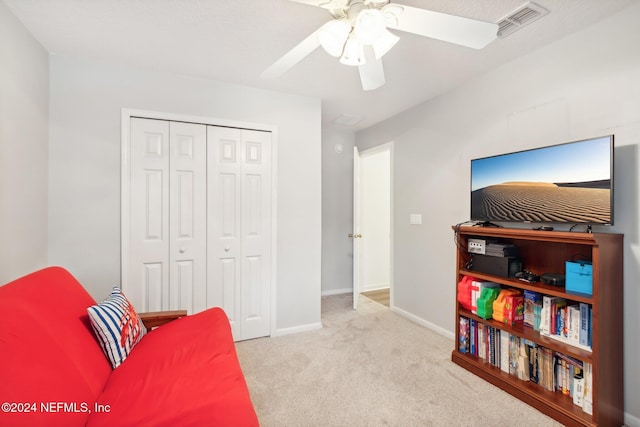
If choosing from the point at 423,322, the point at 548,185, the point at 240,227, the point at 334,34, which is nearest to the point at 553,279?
the point at 548,185

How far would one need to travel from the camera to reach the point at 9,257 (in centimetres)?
182

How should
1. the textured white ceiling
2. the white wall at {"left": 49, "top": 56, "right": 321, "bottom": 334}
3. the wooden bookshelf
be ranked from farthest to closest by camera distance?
the white wall at {"left": 49, "top": 56, "right": 321, "bottom": 334}, the textured white ceiling, the wooden bookshelf

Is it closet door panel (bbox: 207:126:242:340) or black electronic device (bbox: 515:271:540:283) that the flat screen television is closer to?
black electronic device (bbox: 515:271:540:283)

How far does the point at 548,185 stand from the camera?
206 centimetres

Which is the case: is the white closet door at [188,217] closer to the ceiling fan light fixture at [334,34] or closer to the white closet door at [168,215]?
the white closet door at [168,215]

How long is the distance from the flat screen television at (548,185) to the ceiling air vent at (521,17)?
0.80 metres

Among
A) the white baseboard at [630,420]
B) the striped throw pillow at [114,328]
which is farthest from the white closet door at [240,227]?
the white baseboard at [630,420]

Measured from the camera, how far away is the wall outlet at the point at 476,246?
2367 mm

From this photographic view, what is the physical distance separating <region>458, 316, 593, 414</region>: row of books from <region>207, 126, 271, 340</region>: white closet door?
6.11 ft

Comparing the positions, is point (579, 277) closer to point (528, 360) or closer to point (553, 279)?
point (553, 279)

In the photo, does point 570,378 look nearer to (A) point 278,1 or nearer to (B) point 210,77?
(A) point 278,1

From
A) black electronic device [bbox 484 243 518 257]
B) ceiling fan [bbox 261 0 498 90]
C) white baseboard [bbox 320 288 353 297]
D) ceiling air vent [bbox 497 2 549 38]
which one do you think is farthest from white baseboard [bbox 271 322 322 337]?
ceiling air vent [bbox 497 2 549 38]

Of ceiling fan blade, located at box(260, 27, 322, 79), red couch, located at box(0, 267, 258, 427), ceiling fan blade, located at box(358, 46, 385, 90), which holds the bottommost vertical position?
red couch, located at box(0, 267, 258, 427)

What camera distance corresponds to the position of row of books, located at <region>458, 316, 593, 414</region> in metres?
Result: 1.80
